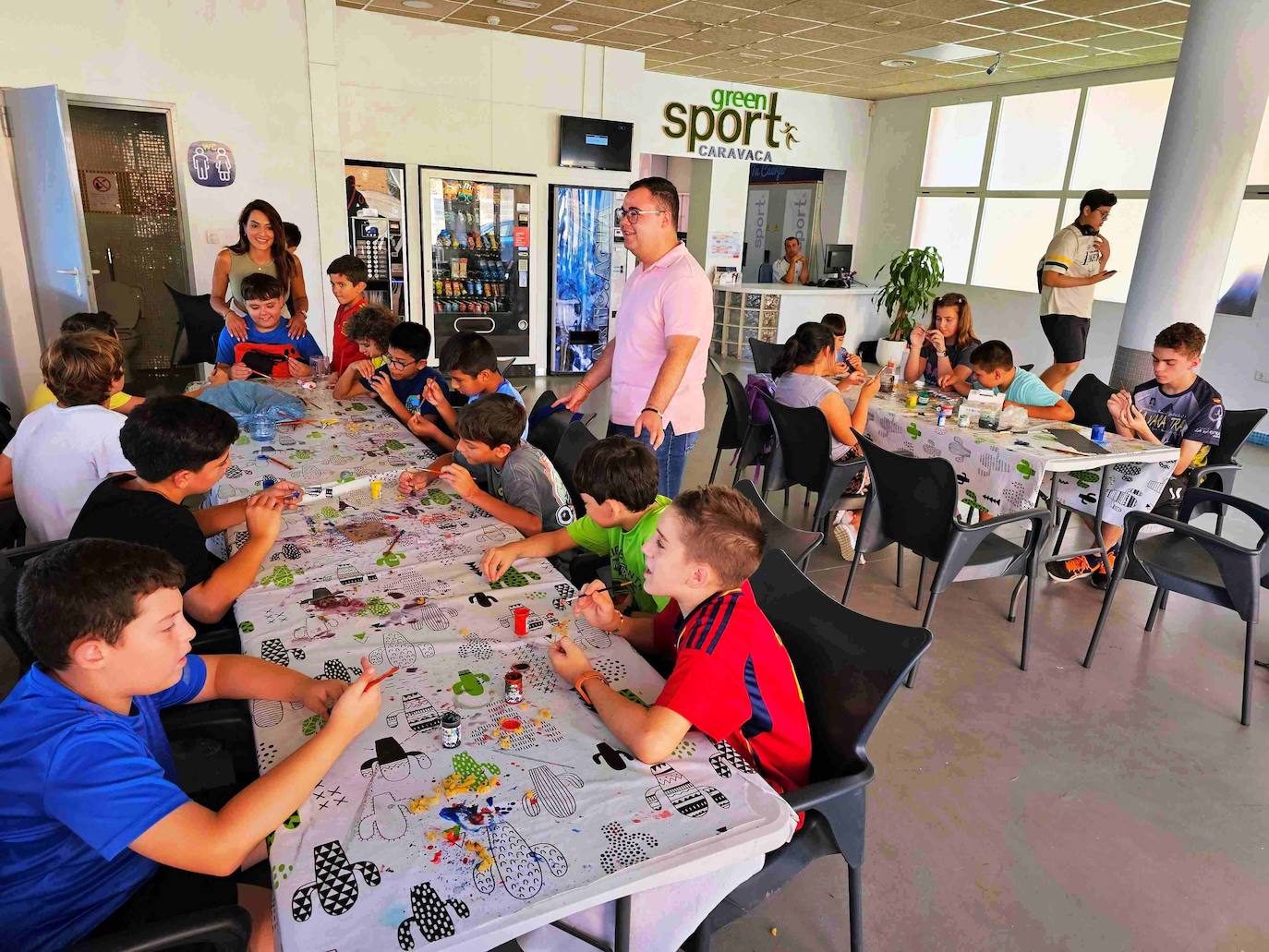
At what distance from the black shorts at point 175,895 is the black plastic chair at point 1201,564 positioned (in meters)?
3.01

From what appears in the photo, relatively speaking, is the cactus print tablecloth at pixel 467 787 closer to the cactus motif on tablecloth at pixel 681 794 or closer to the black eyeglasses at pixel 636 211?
the cactus motif on tablecloth at pixel 681 794

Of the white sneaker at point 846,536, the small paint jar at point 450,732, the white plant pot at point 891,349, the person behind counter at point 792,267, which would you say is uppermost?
the person behind counter at point 792,267

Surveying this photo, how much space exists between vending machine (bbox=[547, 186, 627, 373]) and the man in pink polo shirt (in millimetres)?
5386

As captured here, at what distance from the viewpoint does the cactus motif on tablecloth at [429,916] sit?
0.96 m

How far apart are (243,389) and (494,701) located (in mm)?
2580

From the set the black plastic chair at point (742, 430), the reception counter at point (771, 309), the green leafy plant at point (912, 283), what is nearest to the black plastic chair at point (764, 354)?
the black plastic chair at point (742, 430)

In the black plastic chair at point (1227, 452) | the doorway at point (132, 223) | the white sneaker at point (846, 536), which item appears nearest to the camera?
the black plastic chair at point (1227, 452)

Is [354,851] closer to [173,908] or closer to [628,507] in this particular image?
[173,908]

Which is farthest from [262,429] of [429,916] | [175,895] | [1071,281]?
[1071,281]

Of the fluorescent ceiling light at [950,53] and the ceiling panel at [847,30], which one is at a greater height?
the fluorescent ceiling light at [950,53]

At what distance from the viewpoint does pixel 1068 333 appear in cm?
575

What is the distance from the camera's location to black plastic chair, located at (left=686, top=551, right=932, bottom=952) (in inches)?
57.2

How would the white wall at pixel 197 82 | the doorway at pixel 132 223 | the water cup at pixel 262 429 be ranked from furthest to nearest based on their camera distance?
the doorway at pixel 132 223 < the white wall at pixel 197 82 < the water cup at pixel 262 429

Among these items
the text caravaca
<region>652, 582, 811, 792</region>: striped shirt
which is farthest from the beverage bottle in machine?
the text caravaca
